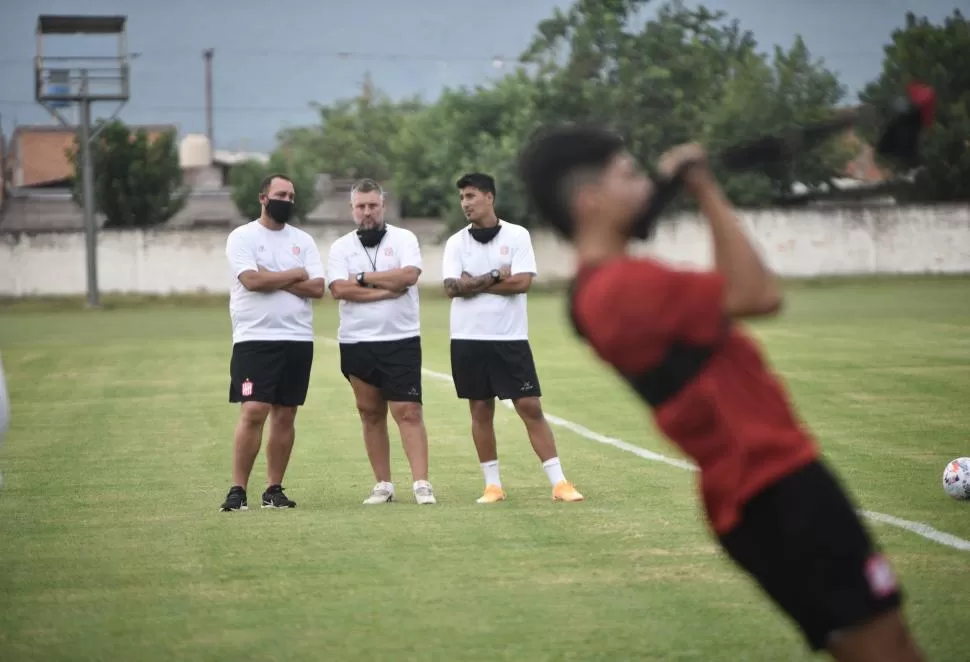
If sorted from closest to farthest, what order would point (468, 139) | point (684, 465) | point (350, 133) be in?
point (684, 465) → point (468, 139) → point (350, 133)

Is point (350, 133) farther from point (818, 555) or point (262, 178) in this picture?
point (818, 555)

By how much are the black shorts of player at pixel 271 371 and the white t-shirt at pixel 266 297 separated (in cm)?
6

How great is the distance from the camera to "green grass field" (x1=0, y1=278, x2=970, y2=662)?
6.88 metres

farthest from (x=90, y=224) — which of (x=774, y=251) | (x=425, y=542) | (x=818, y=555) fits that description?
(x=818, y=555)

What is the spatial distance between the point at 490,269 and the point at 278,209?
5.33 ft

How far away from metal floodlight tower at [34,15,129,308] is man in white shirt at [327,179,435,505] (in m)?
47.1

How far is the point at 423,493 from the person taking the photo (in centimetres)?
1106

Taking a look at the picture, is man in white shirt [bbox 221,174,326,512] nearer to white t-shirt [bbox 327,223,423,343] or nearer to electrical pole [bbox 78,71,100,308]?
white t-shirt [bbox 327,223,423,343]

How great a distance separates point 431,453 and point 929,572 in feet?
23.6

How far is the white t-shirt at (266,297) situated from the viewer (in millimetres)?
11156

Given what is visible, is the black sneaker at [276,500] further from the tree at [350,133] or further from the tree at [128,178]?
the tree at [350,133]

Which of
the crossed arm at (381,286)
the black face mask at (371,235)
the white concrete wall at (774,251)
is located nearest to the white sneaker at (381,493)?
the crossed arm at (381,286)

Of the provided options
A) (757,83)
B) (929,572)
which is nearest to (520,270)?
(929,572)

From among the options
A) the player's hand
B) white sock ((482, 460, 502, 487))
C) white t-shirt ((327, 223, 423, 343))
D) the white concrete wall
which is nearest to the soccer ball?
white sock ((482, 460, 502, 487))
